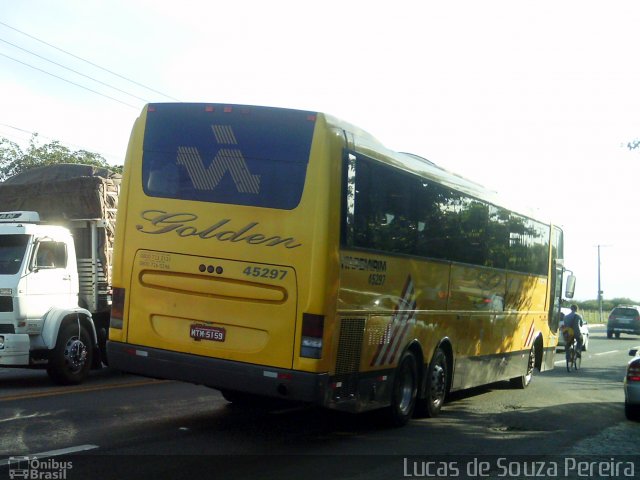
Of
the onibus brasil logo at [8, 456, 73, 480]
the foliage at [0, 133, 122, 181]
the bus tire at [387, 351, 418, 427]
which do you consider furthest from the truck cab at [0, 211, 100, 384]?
the foliage at [0, 133, 122, 181]

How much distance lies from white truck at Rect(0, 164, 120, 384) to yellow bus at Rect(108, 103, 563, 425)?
13.8 feet

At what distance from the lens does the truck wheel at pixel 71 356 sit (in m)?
13.8

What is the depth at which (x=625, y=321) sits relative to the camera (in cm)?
4762

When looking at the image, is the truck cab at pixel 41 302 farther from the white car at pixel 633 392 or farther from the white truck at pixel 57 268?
the white car at pixel 633 392

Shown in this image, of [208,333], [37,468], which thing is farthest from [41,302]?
[37,468]

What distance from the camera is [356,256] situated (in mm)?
9555

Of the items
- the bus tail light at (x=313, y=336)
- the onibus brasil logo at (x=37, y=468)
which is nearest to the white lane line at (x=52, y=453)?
the onibus brasil logo at (x=37, y=468)

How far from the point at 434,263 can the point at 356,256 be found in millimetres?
2610

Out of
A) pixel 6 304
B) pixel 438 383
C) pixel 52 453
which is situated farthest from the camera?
pixel 6 304

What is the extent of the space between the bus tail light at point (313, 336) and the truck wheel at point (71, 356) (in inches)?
249

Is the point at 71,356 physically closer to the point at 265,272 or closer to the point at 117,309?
the point at 117,309

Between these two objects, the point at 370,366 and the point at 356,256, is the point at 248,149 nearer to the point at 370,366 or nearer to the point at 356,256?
the point at 356,256

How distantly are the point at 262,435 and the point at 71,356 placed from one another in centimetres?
523

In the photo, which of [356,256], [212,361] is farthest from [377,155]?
[212,361]
